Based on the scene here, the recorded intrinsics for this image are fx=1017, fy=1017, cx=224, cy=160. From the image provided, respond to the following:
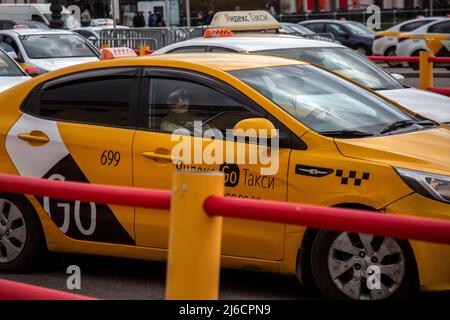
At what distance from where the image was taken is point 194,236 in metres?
3.27

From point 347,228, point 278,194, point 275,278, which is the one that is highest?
point 347,228

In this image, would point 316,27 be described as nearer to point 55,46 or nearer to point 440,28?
point 440,28

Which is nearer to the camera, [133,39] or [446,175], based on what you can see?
[446,175]

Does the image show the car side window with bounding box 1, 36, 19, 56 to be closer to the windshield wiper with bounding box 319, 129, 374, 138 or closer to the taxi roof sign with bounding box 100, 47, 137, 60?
the taxi roof sign with bounding box 100, 47, 137, 60

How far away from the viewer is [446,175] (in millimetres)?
5559

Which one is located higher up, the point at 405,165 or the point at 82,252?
the point at 405,165

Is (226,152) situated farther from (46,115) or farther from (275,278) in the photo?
(46,115)

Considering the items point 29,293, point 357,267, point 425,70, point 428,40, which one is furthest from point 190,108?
point 428,40

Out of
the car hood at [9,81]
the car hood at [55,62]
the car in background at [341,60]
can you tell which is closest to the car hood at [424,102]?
the car in background at [341,60]

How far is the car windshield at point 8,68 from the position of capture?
14.4 m

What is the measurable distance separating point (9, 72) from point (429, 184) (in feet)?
32.7

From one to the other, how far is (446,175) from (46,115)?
9.08ft

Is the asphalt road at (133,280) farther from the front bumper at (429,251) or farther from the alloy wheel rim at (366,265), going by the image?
the front bumper at (429,251)

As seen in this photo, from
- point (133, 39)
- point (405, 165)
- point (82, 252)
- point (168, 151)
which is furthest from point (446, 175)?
point (133, 39)
